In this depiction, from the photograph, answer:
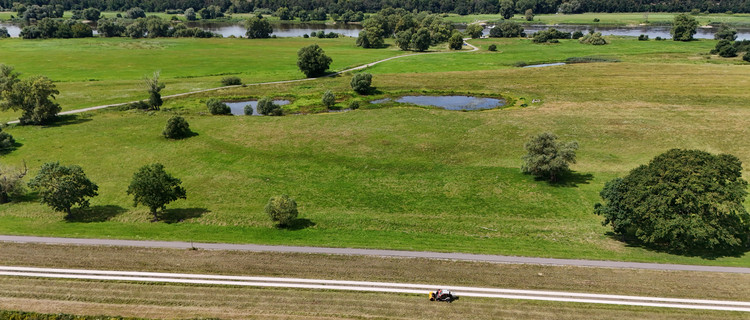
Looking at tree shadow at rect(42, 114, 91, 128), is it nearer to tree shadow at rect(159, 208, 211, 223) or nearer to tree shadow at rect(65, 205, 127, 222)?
tree shadow at rect(65, 205, 127, 222)

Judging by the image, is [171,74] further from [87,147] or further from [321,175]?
[321,175]

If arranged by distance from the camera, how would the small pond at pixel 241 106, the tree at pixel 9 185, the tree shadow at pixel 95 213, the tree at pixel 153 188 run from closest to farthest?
1. the tree at pixel 153 188
2. the tree shadow at pixel 95 213
3. the tree at pixel 9 185
4. the small pond at pixel 241 106

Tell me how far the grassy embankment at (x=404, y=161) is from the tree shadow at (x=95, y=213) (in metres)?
0.40

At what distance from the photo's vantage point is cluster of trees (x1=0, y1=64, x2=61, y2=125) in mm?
88625

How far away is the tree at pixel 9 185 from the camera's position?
59.2m

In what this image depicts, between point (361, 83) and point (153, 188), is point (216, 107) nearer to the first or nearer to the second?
point (361, 83)

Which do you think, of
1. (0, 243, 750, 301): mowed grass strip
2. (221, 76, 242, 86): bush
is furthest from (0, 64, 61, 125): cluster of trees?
(0, 243, 750, 301): mowed grass strip

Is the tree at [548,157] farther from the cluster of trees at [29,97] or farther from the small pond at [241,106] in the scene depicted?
the cluster of trees at [29,97]

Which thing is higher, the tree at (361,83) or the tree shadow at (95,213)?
the tree at (361,83)

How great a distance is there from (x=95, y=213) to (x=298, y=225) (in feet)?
90.1

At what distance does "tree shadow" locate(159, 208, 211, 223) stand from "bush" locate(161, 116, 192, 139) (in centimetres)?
2944

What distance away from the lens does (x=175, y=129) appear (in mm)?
83625

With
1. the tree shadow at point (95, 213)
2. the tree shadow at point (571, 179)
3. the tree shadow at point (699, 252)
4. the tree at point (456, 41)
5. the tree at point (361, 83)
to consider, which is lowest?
the tree shadow at point (699, 252)

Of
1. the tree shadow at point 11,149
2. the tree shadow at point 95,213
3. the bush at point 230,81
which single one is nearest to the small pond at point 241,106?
the bush at point 230,81
